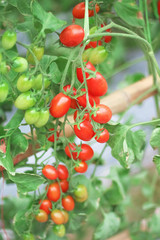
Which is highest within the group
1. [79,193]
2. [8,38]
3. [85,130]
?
[8,38]

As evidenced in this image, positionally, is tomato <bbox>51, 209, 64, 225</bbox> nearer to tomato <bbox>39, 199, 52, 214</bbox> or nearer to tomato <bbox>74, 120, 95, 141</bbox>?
tomato <bbox>39, 199, 52, 214</bbox>

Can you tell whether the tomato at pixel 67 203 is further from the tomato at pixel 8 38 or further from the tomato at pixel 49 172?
the tomato at pixel 8 38

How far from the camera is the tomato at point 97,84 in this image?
390 mm

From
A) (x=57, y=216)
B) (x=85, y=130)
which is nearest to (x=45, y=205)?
(x=57, y=216)

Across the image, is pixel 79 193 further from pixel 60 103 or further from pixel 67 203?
pixel 60 103

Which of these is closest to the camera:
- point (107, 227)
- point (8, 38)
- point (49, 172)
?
point (8, 38)

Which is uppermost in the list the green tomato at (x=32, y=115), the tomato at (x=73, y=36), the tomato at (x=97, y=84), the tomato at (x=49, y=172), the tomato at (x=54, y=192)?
the tomato at (x=73, y=36)

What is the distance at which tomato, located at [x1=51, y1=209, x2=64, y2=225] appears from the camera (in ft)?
1.65

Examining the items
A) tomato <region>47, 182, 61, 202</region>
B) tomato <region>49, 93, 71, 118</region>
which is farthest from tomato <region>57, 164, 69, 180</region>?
tomato <region>49, 93, 71, 118</region>

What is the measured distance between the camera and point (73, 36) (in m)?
0.39

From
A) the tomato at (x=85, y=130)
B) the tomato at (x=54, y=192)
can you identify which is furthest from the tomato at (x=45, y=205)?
the tomato at (x=85, y=130)

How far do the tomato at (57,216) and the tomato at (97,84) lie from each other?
0.20 m

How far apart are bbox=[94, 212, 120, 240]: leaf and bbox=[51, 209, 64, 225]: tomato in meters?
0.20

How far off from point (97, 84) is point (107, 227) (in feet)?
1.31
